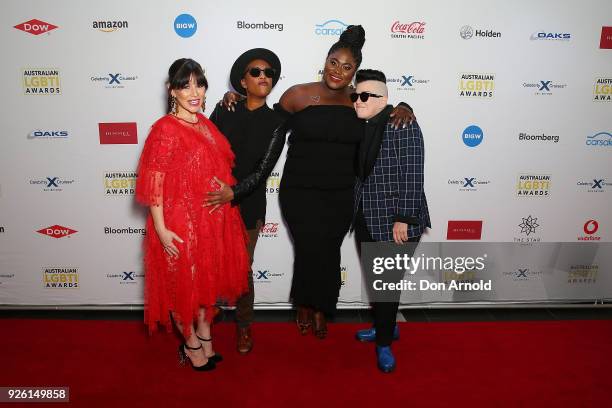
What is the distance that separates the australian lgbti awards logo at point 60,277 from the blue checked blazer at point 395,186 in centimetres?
218

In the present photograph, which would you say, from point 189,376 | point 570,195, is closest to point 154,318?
point 189,376

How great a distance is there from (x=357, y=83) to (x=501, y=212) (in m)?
1.58

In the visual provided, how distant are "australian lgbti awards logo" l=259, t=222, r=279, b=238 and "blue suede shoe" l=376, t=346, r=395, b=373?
1096 mm

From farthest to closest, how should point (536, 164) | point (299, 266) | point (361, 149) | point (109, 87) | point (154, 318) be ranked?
point (536, 164), point (109, 87), point (299, 266), point (361, 149), point (154, 318)

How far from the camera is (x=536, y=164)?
10.4ft

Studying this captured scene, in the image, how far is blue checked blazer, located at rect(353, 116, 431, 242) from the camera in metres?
2.25

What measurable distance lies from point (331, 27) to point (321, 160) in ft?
3.26

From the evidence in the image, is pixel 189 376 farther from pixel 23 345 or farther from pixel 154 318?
pixel 23 345

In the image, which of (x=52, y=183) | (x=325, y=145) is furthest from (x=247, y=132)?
(x=52, y=183)

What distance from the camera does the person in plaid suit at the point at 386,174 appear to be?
7.42 feet

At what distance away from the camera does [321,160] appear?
2467mm

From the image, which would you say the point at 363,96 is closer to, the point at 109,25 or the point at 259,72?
the point at 259,72

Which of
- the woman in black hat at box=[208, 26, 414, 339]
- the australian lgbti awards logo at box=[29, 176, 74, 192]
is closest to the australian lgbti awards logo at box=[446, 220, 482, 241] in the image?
the woman in black hat at box=[208, 26, 414, 339]

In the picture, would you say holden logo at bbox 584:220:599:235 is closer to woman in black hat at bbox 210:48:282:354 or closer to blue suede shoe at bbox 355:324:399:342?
blue suede shoe at bbox 355:324:399:342
